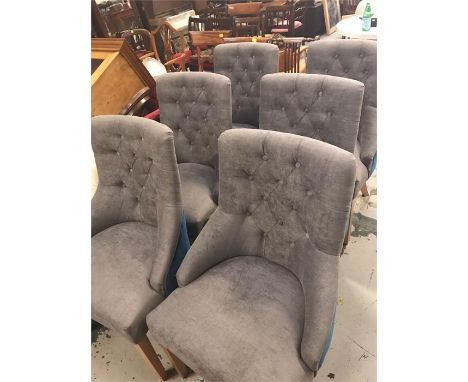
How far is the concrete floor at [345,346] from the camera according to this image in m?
1.27

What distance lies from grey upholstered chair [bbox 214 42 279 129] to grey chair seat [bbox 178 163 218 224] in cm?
46

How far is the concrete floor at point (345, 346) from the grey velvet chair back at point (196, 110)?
3.10 ft

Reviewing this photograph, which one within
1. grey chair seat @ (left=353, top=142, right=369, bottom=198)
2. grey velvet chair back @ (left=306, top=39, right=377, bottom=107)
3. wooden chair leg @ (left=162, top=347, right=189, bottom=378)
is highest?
grey velvet chair back @ (left=306, top=39, right=377, bottom=107)

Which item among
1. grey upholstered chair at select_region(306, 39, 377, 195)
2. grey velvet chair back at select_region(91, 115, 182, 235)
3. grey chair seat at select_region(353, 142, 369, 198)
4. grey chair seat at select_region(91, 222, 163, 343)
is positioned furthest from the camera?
grey upholstered chair at select_region(306, 39, 377, 195)

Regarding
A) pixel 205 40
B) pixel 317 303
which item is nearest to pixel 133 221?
pixel 317 303

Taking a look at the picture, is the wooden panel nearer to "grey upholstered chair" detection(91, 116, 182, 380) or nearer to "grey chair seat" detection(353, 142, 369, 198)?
"grey upholstered chair" detection(91, 116, 182, 380)

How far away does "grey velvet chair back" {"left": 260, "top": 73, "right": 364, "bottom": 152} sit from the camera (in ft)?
4.63

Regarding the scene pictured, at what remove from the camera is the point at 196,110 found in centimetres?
167

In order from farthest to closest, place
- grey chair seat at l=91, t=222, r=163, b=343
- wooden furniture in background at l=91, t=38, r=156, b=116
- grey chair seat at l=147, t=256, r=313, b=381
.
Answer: wooden furniture in background at l=91, t=38, r=156, b=116, grey chair seat at l=91, t=222, r=163, b=343, grey chair seat at l=147, t=256, r=313, b=381

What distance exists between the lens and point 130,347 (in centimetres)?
142

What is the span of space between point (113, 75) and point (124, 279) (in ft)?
4.15

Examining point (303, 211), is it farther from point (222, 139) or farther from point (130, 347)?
point (130, 347)

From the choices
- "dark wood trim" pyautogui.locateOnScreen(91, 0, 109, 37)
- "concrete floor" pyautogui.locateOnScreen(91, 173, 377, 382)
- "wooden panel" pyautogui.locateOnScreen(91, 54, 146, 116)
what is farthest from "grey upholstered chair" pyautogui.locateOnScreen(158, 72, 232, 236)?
"dark wood trim" pyautogui.locateOnScreen(91, 0, 109, 37)
